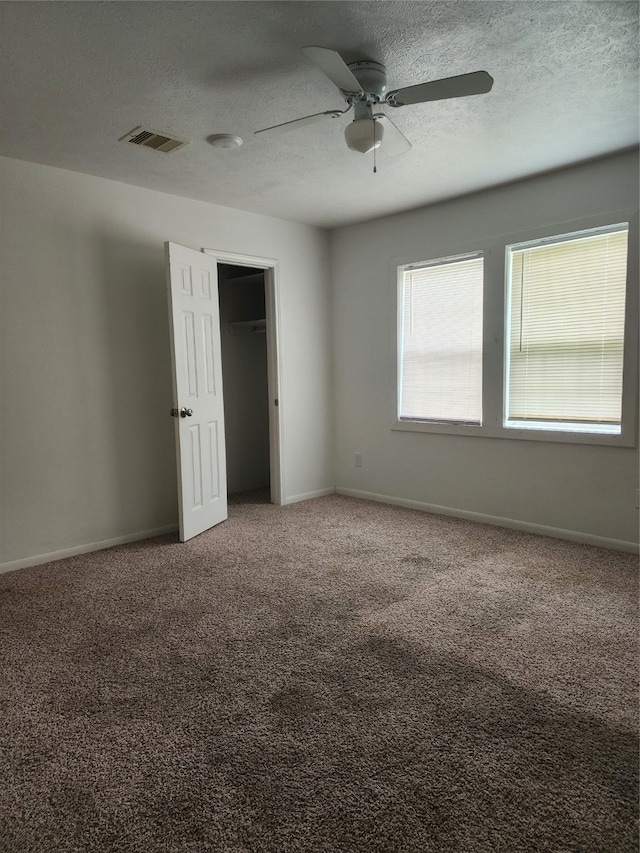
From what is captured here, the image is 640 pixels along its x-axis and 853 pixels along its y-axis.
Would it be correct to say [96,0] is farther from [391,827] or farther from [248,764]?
[391,827]

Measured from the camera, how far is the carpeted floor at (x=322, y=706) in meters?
1.52

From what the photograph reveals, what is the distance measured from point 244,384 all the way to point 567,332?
3175mm

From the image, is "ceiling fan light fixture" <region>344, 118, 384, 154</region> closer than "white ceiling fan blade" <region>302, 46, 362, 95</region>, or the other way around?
"white ceiling fan blade" <region>302, 46, 362, 95</region>

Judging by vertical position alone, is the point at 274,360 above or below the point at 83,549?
above

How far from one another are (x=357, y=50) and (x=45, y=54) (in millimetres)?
1275

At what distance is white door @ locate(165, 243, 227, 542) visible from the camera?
12.7 feet

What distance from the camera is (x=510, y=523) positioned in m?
Result: 4.19

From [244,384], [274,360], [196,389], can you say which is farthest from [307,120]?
[244,384]

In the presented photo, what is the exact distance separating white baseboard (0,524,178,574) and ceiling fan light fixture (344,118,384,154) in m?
3.10

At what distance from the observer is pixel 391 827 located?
1.50 meters

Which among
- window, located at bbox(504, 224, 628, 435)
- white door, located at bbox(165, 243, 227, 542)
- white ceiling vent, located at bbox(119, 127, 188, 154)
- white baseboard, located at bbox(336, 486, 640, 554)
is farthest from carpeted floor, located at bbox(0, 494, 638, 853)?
white ceiling vent, located at bbox(119, 127, 188, 154)

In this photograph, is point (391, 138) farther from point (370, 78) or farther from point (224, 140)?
point (224, 140)

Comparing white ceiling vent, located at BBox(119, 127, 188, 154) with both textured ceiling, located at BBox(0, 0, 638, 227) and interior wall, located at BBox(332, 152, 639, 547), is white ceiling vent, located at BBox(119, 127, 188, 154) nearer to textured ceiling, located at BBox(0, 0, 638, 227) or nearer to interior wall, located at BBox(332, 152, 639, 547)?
textured ceiling, located at BBox(0, 0, 638, 227)

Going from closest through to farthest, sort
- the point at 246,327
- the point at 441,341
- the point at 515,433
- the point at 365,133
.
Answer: the point at 365,133
the point at 515,433
the point at 441,341
the point at 246,327
